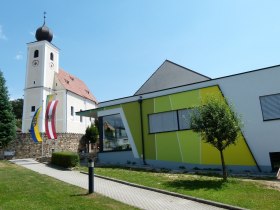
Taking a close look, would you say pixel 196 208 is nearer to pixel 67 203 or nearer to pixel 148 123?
pixel 67 203

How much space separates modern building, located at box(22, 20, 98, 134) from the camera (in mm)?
47781

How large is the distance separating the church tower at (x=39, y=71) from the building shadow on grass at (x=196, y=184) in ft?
120

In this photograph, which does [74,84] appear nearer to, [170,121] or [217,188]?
[170,121]

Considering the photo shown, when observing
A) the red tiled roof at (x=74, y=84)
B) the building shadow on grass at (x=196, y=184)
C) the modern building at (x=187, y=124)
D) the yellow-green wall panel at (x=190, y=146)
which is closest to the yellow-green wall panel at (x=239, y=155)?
the modern building at (x=187, y=124)

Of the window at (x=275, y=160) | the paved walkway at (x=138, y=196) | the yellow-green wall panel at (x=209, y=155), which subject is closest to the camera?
the paved walkway at (x=138, y=196)

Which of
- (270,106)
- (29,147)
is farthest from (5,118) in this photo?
(270,106)

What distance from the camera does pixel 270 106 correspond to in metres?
16.0

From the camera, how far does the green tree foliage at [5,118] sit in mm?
23281

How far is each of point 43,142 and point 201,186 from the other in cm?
2012

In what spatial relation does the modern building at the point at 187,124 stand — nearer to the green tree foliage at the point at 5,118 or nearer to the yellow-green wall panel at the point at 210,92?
the yellow-green wall panel at the point at 210,92

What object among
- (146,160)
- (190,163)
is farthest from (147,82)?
(190,163)

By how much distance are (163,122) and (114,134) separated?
410cm

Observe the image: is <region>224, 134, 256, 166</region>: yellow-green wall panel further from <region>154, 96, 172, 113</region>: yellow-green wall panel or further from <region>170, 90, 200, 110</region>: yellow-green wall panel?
<region>154, 96, 172, 113</region>: yellow-green wall panel

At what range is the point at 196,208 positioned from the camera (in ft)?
29.8
